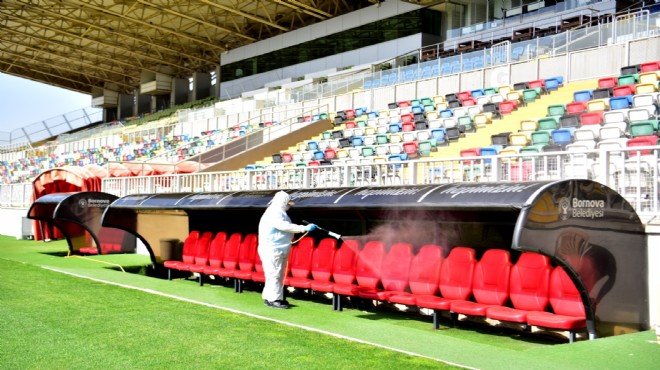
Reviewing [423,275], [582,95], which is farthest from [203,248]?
[582,95]

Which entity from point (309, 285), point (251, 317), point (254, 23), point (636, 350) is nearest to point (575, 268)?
point (636, 350)

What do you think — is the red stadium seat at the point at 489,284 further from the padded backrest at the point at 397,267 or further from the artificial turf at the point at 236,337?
the padded backrest at the point at 397,267

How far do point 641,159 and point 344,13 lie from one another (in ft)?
126

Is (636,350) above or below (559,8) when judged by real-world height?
below

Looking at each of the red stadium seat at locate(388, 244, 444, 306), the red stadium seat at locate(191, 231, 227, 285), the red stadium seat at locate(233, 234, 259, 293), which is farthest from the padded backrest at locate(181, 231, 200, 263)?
the red stadium seat at locate(388, 244, 444, 306)

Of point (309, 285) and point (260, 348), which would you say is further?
point (309, 285)

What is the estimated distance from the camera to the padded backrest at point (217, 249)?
47.4 feet

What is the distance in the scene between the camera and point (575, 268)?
7977mm

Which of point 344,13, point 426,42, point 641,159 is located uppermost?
point 344,13

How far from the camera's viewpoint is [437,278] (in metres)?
10.2

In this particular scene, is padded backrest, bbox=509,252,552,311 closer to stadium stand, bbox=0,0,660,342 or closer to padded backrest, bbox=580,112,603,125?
stadium stand, bbox=0,0,660,342

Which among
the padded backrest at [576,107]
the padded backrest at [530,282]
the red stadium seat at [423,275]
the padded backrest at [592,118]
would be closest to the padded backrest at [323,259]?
the red stadium seat at [423,275]

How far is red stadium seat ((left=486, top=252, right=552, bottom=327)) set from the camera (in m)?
8.79

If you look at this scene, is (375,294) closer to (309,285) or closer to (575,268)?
(309,285)
